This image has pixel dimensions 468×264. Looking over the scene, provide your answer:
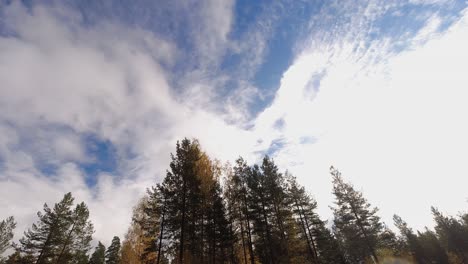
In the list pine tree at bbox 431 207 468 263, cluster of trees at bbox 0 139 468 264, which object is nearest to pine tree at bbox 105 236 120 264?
cluster of trees at bbox 0 139 468 264

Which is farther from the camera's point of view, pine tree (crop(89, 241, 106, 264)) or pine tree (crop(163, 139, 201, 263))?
pine tree (crop(89, 241, 106, 264))

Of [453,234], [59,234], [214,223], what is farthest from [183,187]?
[453,234]

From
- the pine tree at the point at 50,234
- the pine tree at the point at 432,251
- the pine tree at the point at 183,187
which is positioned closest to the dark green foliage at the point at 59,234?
the pine tree at the point at 50,234

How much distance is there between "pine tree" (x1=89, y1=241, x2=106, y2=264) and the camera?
1438 inches

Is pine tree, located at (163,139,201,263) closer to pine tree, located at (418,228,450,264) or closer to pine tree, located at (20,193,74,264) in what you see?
pine tree, located at (20,193,74,264)

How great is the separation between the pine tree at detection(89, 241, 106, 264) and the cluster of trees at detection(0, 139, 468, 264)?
28.4ft

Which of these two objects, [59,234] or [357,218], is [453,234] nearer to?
[357,218]

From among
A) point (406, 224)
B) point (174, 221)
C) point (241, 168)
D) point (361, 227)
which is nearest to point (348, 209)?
point (361, 227)

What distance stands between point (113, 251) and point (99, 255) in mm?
2906

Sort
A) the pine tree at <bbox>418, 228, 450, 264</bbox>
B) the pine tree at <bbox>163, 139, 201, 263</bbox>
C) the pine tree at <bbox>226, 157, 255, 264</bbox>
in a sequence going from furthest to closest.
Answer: the pine tree at <bbox>418, 228, 450, 264</bbox> → the pine tree at <bbox>226, 157, 255, 264</bbox> → the pine tree at <bbox>163, 139, 201, 263</bbox>

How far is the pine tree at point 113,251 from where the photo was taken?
38625 mm

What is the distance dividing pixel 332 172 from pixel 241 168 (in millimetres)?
15914

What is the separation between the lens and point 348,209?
2786 cm

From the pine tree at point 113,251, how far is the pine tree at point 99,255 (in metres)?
0.98
